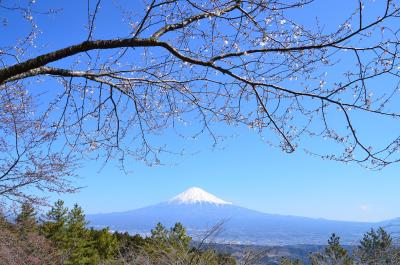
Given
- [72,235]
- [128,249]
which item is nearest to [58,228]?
[72,235]

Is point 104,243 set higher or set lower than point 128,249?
higher

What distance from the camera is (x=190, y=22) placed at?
3.94 m

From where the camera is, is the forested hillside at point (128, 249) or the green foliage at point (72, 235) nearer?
the forested hillside at point (128, 249)

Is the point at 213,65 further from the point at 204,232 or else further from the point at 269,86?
the point at 204,232

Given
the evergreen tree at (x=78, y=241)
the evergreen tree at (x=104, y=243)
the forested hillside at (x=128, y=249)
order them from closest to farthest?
1. the forested hillside at (x=128, y=249)
2. the evergreen tree at (x=78, y=241)
3. the evergreen tree at (x=104, y=243)

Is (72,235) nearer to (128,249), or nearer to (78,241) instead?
(78,241)

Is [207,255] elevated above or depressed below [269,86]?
below

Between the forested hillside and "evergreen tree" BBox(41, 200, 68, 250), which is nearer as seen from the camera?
the forested hillside

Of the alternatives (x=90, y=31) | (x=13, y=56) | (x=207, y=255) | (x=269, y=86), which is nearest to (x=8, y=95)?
(x=13, y=56)

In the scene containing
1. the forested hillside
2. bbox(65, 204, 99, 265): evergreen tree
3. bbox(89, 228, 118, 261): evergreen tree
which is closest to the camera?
the forested hillside


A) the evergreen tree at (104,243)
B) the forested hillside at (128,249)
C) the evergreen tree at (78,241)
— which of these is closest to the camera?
the forested hillside at (128,249)

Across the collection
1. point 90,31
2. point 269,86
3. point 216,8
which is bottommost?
point 269,86

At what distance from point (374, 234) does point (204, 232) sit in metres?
31.5

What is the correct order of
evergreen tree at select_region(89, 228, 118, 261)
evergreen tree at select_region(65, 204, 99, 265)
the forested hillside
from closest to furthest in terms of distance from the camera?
the forested hillside, evergreen tree at select_region(65, 204, 99, 265), evergreen tree at select_region(89, 228, 118, 261)
